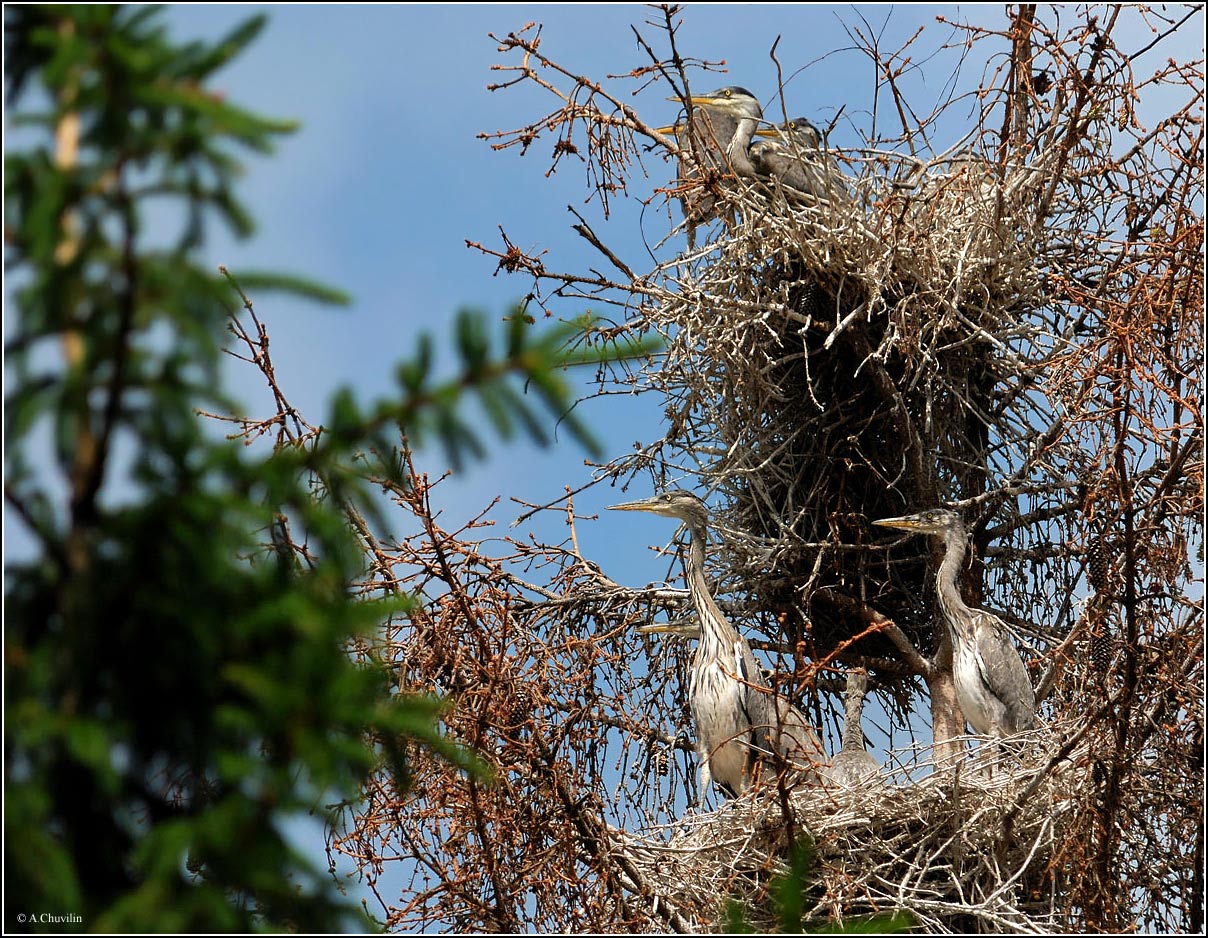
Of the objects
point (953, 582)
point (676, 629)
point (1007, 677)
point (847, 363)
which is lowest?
point (1007, 677)

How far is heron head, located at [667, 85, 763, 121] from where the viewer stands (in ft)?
27.0

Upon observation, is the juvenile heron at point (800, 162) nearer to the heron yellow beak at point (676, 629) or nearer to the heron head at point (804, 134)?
the heron head at point (804, 134)

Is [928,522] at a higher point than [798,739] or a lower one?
higher

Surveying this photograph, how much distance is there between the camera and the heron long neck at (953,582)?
268 inches

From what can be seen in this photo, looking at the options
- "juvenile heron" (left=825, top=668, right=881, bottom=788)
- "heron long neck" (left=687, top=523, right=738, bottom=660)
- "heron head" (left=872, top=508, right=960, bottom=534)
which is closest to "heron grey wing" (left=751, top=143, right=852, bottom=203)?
"heron head" (left=872, top=508, right=960, bottom=534)

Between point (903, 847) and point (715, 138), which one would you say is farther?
point (715, 138)

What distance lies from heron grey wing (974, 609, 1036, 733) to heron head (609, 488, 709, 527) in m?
1.29

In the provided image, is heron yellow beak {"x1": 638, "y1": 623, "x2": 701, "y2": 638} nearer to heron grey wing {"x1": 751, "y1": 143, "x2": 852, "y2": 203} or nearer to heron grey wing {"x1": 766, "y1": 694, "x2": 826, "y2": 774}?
heron grey wing {"x1": 766, "y1": 694, "x2": 826, "y2": 774}

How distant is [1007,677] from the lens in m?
6.66

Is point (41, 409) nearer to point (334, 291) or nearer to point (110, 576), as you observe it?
point (110, 576)

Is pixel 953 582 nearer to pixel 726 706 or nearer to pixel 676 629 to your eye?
pixel 726 706

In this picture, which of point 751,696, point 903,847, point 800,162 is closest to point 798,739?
point 751,696

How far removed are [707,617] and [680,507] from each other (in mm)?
581

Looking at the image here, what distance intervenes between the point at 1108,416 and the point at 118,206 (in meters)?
4.00
